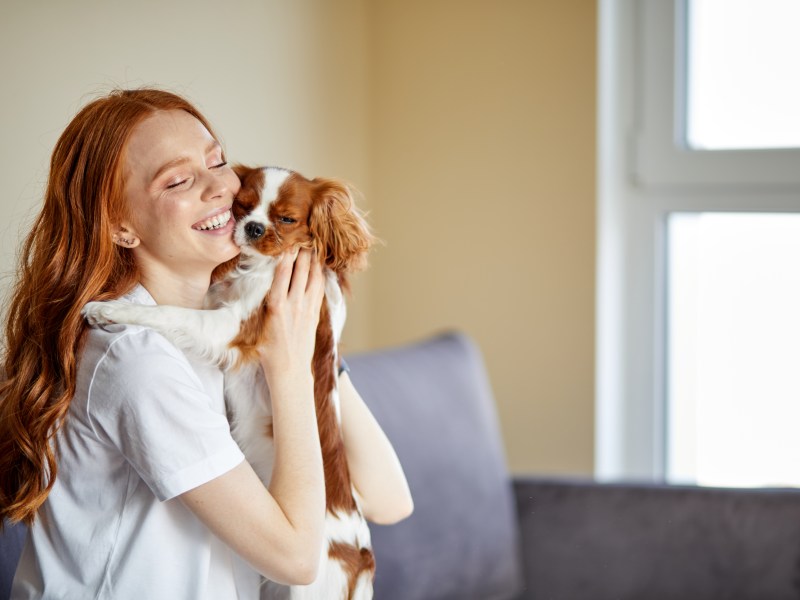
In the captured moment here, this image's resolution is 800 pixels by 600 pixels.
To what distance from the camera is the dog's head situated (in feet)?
3.52

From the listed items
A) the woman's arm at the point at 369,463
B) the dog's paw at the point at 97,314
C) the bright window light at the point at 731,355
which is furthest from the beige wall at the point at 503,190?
the dog's paw at the point at 97,314

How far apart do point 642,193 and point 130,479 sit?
76.3 inches

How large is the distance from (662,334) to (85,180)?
2.00m

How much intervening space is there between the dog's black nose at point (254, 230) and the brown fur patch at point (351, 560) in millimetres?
380

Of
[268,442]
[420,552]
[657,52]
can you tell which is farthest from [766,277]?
[268,442]

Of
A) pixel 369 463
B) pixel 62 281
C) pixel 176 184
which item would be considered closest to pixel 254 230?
pixel 176 184

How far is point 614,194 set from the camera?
259 centimetres

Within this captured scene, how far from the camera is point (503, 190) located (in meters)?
2.53

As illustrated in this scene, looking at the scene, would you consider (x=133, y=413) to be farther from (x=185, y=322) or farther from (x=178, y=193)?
(x=178, y=193)

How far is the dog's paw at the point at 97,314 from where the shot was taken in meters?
1.03

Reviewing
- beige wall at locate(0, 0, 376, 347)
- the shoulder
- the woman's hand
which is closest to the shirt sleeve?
the shoulder

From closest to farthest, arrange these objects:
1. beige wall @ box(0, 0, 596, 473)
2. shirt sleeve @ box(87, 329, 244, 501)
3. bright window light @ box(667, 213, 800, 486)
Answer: shirt sleeve @ box(87, 329, 244, 501) → beige wall @ box(0, 0, 596, 473) → bright window light @ box(667, 213, 800, 486)

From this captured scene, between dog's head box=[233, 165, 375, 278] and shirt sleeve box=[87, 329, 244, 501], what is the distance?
0.58 ft

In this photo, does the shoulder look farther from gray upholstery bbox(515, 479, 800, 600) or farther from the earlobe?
gray upholstery bbox(515, 479, 800, 600)
